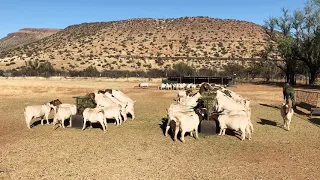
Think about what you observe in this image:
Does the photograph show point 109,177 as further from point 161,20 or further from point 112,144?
point 161,20

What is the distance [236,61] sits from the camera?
7569 centimetres

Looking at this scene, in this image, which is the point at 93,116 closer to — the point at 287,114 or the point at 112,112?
the point at 112,112

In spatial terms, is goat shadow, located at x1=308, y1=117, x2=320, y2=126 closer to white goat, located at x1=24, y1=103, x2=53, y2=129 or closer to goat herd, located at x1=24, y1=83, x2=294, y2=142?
goat herd, located at x1=24, y1=83, x2=294, y2=142

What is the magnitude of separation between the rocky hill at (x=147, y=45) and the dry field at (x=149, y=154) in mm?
58911

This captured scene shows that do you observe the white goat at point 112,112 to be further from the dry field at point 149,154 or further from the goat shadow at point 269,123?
the goat shadow at point 269,123

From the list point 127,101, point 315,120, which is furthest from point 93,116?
point 315,120

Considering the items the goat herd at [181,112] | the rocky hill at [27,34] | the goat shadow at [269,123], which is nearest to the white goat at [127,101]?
the goat herd at [181,112]

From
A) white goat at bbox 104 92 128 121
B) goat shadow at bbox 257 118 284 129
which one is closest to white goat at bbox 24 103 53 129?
white goat at bbox 104 92 128 121

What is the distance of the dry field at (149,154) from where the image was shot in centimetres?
946

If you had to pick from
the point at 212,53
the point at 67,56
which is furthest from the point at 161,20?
the point at 67,56

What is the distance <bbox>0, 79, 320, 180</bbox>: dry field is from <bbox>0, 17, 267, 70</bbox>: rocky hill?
5891cm

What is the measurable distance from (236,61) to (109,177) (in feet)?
229

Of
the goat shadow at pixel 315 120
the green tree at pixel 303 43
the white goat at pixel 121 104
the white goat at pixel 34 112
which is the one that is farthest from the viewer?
the green tree at pixel 303 43

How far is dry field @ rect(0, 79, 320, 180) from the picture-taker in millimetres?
9461
